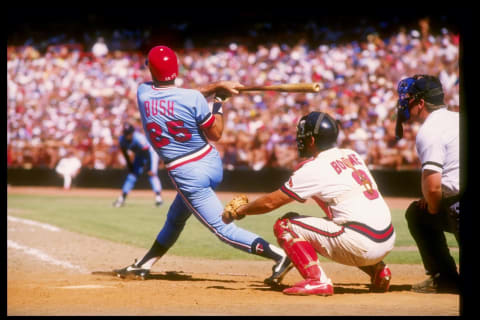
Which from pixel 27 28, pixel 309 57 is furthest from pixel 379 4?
pixel 27 28

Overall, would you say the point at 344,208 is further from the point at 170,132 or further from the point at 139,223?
the point at 139,223

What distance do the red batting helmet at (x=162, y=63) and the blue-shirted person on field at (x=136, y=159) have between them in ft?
31.9

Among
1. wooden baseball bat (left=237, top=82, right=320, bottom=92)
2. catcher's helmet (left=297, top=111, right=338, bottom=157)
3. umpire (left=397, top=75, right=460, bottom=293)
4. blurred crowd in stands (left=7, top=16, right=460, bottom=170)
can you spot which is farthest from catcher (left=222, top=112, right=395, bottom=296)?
blurred crowd in stands (left=7, top=16, right=460, bottom=170)

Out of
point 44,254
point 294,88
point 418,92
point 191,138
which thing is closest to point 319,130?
point 294,88

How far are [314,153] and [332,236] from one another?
0.66 meters

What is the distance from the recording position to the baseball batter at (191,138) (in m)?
6.15

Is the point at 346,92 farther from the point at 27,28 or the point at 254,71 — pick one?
the point at 27,28

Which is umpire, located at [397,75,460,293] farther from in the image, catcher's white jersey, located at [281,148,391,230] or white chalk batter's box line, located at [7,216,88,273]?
white chalk batter's box line, located at [7,216,88,273]

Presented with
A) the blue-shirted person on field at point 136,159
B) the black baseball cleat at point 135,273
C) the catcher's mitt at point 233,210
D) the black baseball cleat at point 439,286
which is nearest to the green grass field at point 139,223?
the blue-shirted person on field at point 136,159

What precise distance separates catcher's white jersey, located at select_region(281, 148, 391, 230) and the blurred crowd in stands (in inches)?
482

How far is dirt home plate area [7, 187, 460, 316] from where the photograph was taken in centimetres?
512

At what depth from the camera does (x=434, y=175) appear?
5328 millimetres

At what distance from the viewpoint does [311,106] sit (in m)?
20.6

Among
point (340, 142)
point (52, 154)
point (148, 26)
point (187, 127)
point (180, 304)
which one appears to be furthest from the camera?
point (148, 26)
